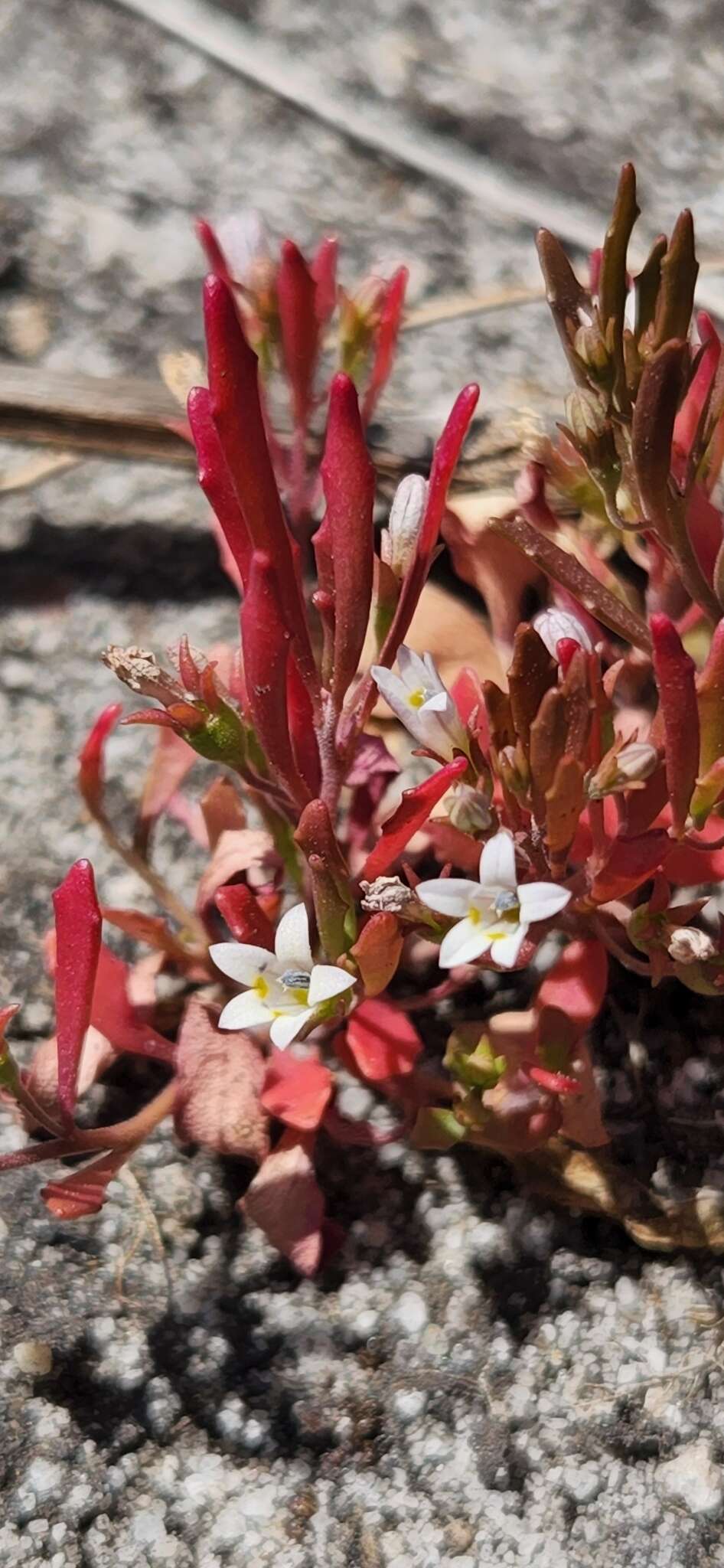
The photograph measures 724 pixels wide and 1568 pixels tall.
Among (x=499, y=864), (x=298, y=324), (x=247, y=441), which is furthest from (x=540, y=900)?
(x=298, y=324)

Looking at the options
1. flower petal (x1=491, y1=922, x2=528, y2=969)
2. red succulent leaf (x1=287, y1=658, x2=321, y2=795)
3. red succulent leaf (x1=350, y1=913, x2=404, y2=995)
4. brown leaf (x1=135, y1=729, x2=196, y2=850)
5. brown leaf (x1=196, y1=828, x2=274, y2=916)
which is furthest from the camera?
brown leaf (x1=135, y1=729, x2=196, y2=850)

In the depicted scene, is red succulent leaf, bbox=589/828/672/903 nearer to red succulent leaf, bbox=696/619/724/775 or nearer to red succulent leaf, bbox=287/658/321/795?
red succulent leaf, bbox=696/619/724/775

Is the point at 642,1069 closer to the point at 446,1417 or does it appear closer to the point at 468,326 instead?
the point at 446,1417

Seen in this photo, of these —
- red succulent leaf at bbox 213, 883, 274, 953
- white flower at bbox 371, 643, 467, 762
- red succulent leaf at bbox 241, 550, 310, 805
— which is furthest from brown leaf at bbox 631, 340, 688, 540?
red succulent leaf at bbox 213, 883, 274, 953

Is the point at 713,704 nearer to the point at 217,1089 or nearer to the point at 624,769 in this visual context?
the point at 624,769

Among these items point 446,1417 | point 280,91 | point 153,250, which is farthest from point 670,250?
point 280,91

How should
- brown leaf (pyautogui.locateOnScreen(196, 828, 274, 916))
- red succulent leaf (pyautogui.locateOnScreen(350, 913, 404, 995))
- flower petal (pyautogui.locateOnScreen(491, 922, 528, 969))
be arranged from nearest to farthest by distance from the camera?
flower petal (pyautogui.locateOnScreen(491, 922, 528, 969))
red succulent leaf (pyautogui.locateOnScreen(350, 913, 404, 995))
brown leaf (pyautogui.locateOnScreen(196, 828, 274, 916))
